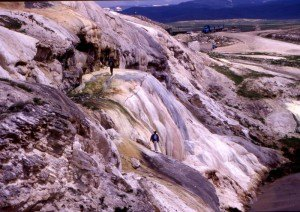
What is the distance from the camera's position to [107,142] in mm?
16562

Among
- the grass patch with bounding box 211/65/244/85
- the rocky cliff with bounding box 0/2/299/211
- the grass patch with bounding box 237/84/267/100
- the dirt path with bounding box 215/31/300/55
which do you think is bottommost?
the dirt path with bounding box 215/31/300/55

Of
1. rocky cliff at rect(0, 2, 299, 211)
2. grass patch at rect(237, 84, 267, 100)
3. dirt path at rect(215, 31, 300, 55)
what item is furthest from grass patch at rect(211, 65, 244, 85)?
dirt path at rect(215, 31, 300, 55)

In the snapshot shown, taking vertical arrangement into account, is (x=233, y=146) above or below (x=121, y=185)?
below

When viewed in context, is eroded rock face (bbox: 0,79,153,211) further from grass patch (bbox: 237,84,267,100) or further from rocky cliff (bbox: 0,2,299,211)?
grass patch (bbox: 237,84,267,100)

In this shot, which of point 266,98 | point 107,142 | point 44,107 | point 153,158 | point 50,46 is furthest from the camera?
point 266,98

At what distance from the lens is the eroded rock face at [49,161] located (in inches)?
473

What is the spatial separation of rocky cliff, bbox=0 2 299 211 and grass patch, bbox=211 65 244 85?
268 cm

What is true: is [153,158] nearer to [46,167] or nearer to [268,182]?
[46,167]

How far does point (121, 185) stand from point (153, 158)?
19.2 feet

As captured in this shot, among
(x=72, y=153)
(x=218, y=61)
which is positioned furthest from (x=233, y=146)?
(x=218, y=61)

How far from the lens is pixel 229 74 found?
52.2m

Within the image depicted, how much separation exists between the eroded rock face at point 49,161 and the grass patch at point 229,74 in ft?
122

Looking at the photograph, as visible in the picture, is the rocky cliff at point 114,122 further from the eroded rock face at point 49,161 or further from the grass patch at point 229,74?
the grass patch at point 229,74

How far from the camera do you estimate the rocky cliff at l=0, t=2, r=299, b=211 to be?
12781 millimetres
